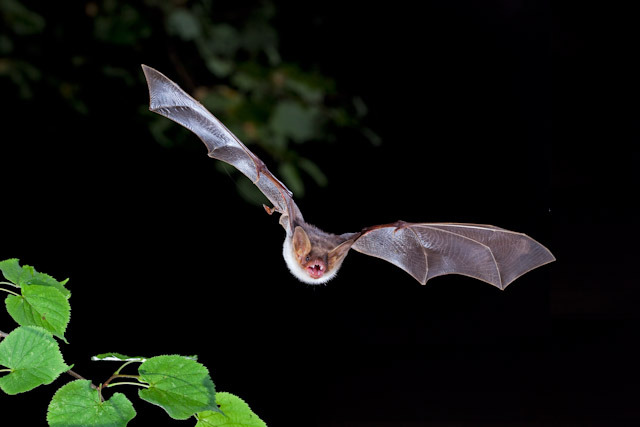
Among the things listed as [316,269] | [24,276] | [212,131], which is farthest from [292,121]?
[24,276]

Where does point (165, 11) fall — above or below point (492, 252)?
above

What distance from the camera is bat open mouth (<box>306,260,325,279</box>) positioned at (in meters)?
0.82

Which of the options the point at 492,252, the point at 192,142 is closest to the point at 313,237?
the point at 492,252

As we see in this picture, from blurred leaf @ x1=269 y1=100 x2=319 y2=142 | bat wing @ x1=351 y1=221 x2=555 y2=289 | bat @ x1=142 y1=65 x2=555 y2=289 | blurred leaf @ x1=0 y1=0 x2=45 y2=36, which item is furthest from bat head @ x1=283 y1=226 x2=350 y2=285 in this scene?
blurred leaf @ x1=0 y1=0 x2=45 y2=36

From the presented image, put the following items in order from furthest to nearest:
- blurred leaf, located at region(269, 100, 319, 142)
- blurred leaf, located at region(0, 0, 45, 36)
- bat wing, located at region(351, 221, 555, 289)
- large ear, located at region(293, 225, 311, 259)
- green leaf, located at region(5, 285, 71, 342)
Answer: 1. blurred leaf, located at region(0, 0, 45, 36)
2. blurred leaf, located at region(269, 100, 319, 142)
3. bat wing, located at region(351, 221, 555, 289)
4. large ear, located at region(293, 225, 311, 259)
5. green leaf, located at region(5, 285, 71, 342)

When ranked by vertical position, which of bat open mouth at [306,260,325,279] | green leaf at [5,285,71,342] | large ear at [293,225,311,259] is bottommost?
green leaf at [5,285,71,342]

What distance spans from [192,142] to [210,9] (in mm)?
393

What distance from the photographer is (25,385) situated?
0.46 meters

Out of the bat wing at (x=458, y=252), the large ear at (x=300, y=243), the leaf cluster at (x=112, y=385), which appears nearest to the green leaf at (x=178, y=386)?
the leaf cluster at (x=112, y=385)

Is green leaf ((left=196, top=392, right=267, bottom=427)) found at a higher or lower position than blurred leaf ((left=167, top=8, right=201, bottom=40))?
lower

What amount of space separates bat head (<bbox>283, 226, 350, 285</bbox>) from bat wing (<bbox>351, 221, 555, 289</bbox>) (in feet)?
0.90

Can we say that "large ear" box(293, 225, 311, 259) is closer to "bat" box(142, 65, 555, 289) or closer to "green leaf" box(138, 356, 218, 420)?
"bat" box(142, 65, 555, 289)

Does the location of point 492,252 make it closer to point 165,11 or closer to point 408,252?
point 408,252

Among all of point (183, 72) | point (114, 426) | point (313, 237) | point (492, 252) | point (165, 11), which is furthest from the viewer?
point (165, 11)
